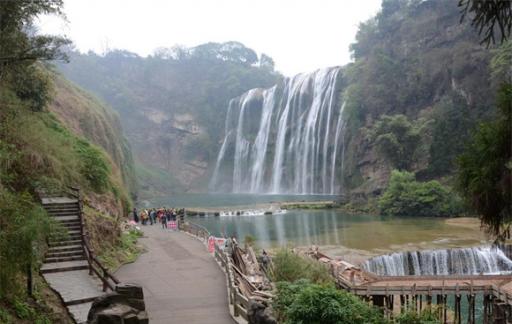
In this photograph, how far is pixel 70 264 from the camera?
14.0 metres

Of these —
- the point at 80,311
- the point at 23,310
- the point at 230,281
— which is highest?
the point at 23,310

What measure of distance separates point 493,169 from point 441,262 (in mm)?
18248

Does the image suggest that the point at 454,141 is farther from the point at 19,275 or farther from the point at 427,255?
the point at 19,275

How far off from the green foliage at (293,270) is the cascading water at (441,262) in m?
7.00

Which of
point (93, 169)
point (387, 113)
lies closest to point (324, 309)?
point (93, 169)

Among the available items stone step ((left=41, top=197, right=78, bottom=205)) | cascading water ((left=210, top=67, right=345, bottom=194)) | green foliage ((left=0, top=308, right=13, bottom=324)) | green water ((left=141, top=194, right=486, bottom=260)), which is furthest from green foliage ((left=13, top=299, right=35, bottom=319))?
cascading water ((left=210, top=67, right=345, bottom=194))

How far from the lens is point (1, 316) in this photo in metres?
8.74

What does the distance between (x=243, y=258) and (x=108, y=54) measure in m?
120

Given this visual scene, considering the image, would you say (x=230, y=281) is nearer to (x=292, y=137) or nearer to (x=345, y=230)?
(x=345, y=230)

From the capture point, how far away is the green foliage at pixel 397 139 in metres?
48.6

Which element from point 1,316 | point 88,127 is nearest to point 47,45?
point 1,316

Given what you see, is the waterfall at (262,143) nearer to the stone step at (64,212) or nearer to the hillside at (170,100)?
the hillside at (170,100)

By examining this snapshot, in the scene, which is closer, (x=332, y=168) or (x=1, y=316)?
(x=1, y=316)

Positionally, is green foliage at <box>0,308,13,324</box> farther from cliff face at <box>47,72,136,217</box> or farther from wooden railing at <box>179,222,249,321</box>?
cliff face at <box>47,72,136,217</box>
